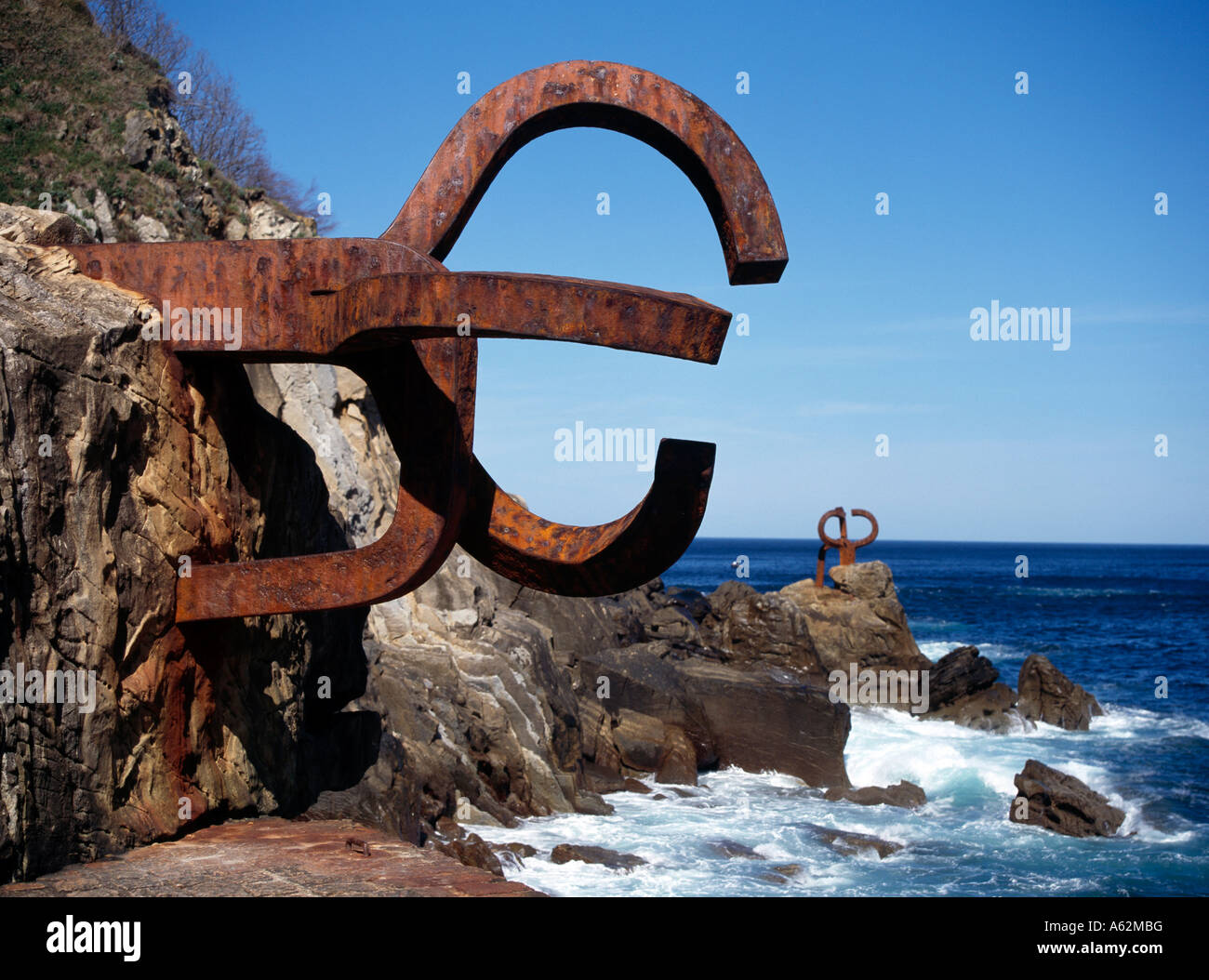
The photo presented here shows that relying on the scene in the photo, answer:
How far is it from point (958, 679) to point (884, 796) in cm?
839

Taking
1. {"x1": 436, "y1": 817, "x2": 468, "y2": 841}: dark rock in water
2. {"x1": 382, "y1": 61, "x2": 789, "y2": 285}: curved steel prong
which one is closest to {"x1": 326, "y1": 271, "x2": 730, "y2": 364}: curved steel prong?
{"x1": 382, "y1": 61, "x2": 789, "y2": 285}: curved steel prong

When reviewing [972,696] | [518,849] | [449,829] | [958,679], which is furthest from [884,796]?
[958,679]

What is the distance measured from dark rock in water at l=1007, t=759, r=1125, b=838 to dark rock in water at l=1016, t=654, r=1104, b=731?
23.5ft

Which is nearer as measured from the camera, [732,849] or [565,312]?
[565,312]

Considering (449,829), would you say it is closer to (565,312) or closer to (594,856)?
(594,856)

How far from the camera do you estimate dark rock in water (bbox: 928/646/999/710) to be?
20.9 metres

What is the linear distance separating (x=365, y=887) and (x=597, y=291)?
189cm

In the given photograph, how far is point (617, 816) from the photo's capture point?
36.2ft

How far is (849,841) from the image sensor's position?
1118cm

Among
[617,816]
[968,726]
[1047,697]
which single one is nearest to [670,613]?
[968,726]

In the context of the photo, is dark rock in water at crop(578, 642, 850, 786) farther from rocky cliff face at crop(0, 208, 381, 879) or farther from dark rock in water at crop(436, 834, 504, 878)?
rocky cliff face at crop(0, 208, 381, 879)

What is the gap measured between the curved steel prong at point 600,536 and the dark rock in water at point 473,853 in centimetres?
407

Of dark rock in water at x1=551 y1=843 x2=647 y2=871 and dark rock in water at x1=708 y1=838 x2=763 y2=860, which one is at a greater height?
dark rock in water at x1=551 y1=843 x2=647 y2=871

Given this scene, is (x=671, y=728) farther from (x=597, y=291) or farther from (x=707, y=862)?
(x=597, y=291)
